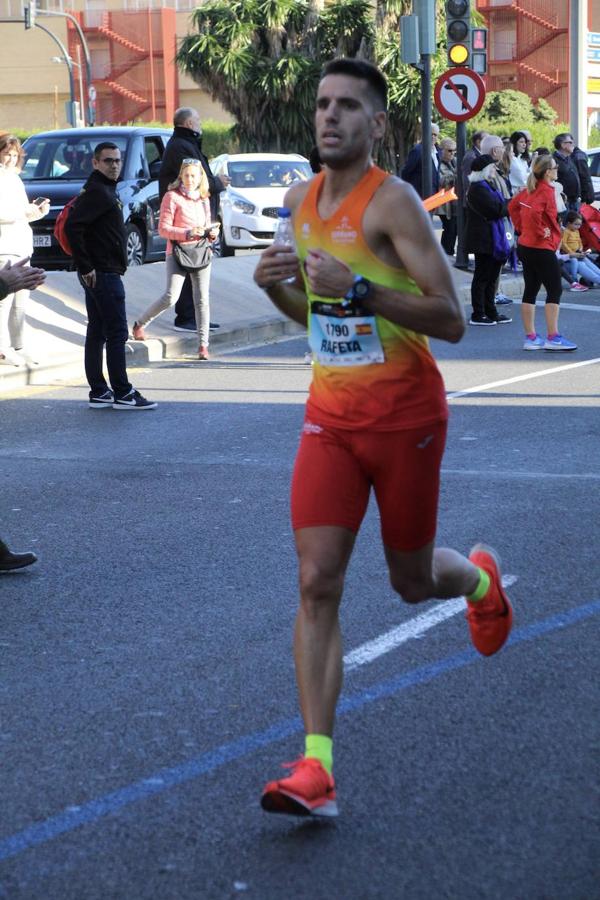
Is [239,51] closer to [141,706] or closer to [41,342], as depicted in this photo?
[41,342]

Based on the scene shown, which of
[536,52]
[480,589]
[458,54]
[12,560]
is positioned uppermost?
[536,52]

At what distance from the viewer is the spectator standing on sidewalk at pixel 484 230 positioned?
54.9 ft

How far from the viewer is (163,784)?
4281mm

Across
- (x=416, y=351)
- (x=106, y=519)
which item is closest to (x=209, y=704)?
(x=416, y=351)

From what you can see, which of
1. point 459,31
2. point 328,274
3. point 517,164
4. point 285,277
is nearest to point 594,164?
point 517,164

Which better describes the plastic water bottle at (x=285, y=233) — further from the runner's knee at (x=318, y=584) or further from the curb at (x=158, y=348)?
the curb at (x=158, y=348)

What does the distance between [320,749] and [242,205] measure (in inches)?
903

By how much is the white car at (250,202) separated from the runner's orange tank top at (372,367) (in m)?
21.6

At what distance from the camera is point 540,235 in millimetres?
14016

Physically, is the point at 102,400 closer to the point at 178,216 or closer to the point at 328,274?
the point at 178,216

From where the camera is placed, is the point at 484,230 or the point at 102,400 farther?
the point at 484,230

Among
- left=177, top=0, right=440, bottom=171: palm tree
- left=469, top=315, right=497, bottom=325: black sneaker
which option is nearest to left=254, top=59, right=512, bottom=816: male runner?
left=469, top=315, right=497, bottom=325: black sneaker

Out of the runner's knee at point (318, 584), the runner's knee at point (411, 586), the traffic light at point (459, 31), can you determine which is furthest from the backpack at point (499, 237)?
the runner's knee at point (318, 584)

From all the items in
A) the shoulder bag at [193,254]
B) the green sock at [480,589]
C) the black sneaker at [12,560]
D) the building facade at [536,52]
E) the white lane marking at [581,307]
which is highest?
the building facade at [536,52]
